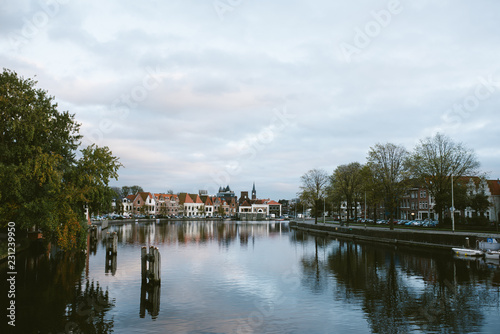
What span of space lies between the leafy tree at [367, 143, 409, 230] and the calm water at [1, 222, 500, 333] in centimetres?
2788

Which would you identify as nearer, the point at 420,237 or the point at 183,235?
the point at 420,237

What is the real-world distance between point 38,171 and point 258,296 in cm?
1937

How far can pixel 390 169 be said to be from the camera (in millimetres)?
68750

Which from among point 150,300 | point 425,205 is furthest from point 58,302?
point 425,205

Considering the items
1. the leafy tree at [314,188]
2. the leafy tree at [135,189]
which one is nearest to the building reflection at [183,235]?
the leafy tree at [314,188]

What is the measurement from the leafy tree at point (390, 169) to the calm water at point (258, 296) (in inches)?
1097

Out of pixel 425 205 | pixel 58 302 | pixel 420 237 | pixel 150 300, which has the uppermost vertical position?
pixel 425 205

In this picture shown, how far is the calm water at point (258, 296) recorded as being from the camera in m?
18.5

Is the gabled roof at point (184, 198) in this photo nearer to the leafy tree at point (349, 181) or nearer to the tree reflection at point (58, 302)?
the leafy tree at point (349, 181)

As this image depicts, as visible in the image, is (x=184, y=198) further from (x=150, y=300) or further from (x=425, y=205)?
(x=150, y=300)

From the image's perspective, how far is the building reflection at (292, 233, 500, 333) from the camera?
63.7 feet

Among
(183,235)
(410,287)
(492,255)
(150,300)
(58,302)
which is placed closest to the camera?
(58,302)

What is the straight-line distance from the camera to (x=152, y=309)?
21.1 m

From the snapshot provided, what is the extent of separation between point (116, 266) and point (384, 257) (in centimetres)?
2922
